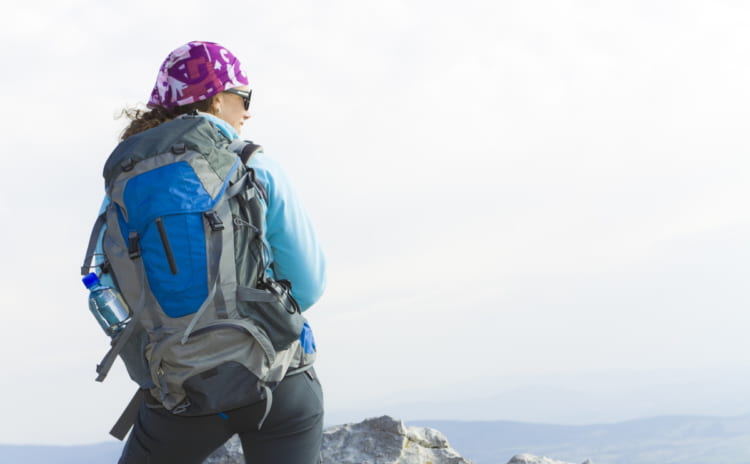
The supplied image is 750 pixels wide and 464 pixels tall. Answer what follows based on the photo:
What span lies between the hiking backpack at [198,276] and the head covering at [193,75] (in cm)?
33

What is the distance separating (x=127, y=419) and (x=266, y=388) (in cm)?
91

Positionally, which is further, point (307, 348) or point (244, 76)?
point (244, 76)

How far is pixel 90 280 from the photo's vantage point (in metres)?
3.52

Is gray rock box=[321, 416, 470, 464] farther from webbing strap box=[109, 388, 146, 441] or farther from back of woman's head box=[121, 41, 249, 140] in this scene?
back of woman's head box=[121, 41, 249, 140]

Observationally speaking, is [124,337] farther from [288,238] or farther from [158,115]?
[158,115]

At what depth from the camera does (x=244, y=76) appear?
3814 mm

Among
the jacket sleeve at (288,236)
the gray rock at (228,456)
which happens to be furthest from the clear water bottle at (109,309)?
the gray rock at (228,456)

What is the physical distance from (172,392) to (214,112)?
1261mm

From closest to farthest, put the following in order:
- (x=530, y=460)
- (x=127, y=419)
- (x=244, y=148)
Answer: (x=244, y=148)
(x=127, y=419)
(x=530, y=460)

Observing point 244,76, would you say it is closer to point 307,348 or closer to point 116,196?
point 116,196

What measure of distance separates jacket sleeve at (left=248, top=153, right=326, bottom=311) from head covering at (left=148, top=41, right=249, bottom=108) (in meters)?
0.46

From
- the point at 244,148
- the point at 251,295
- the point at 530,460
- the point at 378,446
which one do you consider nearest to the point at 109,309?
the point at 251,295

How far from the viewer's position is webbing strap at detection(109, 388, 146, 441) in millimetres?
3817

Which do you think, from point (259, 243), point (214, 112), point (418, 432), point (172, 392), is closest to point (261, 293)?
point (259, 243)
